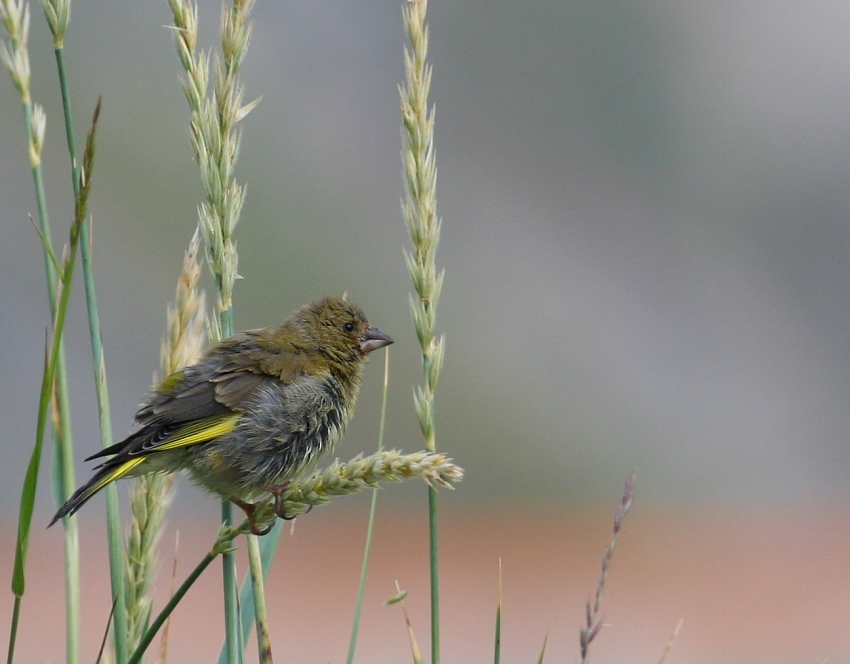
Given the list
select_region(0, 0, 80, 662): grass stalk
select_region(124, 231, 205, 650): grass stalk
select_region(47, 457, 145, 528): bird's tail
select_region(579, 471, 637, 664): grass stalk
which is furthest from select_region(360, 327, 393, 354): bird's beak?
select_region(579, 471, 637, 664): grass stalk

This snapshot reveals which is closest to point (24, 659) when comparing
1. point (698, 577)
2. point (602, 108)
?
point (698, 577)

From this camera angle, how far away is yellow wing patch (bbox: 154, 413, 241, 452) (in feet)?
9.47

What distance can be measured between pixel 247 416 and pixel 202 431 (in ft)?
0.52

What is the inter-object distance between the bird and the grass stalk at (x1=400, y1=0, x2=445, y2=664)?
2.39 ft

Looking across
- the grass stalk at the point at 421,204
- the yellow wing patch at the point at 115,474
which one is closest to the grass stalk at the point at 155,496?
the yellow wing patch at the point at 115,474

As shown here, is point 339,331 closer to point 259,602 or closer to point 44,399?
point 259,602

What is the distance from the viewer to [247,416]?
10.4 feet

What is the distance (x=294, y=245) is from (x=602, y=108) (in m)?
7.59

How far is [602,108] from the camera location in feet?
76.0

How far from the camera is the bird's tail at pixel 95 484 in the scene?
83.9 inches

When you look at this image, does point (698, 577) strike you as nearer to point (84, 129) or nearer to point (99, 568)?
point (99, 568)

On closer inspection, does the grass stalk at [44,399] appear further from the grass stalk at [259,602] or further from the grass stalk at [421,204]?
the grass stalk at [421,204]

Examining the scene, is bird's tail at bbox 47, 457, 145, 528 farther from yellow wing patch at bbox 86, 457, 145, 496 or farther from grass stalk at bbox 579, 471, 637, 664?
grass stalk at bbox 579, 471, 637, 664

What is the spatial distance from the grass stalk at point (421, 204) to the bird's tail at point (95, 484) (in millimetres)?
722
